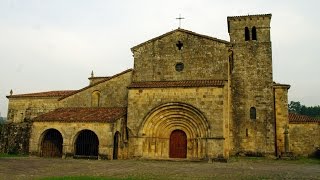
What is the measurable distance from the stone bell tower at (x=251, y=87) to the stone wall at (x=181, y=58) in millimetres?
4600

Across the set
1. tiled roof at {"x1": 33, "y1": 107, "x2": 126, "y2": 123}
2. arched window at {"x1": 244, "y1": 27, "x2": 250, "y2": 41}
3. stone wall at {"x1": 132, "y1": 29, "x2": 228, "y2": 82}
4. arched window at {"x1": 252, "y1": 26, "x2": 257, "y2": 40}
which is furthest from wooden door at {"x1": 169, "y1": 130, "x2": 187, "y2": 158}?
arched window at {"x1": 252, "y1": 26, "x2": 257, "y2": 40}

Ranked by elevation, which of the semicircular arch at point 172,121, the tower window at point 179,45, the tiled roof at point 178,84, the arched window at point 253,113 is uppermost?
the tower window at point 179,45

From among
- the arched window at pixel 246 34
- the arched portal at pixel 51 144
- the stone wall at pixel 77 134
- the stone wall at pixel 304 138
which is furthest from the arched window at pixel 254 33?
the arched portal at pixel 51 144

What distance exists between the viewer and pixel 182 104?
75.5ft

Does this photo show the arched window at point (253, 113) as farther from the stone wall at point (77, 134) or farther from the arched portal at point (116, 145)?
the arched portal at point (116, 145)

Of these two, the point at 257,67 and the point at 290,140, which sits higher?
the point at 257,67

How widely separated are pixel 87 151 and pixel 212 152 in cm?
907

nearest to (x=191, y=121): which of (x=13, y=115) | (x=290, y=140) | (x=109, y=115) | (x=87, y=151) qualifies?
(x=109, y=115)

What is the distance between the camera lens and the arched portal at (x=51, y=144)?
24.9 metres

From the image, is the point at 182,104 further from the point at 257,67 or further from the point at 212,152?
the point at 257,67

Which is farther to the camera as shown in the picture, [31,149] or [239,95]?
[239,95]

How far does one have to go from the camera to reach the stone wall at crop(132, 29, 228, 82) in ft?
79.8

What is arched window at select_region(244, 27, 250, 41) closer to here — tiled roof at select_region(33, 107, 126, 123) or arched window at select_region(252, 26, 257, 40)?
arched window at select_region(252, 26, 257, 40)

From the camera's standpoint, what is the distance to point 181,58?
24984 millimetres
